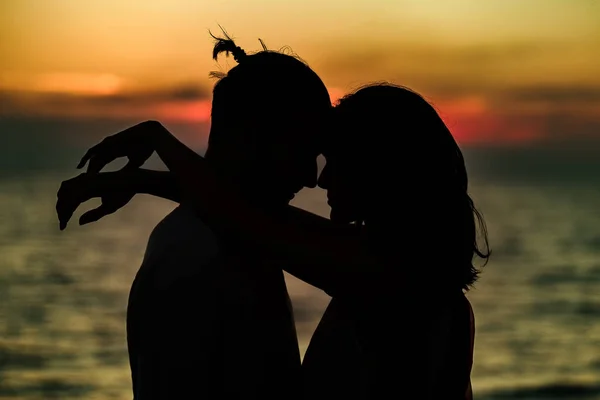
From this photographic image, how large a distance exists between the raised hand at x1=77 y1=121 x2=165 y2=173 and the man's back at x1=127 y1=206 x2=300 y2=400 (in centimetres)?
29

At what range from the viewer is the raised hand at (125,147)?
281 centimetres

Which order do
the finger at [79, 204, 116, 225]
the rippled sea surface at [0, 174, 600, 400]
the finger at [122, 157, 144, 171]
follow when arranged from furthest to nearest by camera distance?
the rippled sea surface at [0, 174, 600, 400] < the finger at [122, 157, 144, 171] < the finger at [79, 204, 116, 225]

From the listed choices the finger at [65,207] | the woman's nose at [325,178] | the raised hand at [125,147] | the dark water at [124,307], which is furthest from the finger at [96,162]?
the dark water at [124,307]

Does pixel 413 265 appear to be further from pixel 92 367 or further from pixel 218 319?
pixel 92 367

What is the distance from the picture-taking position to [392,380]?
2.70m

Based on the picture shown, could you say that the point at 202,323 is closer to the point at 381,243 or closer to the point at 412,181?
the point at 381,243

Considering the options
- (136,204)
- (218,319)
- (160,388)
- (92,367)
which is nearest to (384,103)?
(218,319)

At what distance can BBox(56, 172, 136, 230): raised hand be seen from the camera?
9.10 feet

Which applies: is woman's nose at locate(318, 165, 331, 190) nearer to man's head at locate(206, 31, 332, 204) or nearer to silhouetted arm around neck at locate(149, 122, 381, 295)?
man's head at locate(206, 31, 332, 204)

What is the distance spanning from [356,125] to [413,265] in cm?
40

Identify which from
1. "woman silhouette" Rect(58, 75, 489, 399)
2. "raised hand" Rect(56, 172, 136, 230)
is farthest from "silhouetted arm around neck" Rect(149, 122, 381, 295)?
"raised hand" Rect(56, 172, 136, 230)

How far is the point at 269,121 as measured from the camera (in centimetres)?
281

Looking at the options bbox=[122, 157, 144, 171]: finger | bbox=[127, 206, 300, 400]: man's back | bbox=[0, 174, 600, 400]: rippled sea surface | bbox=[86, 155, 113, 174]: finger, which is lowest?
bbox=[127, 206, 300, 400]: man's back

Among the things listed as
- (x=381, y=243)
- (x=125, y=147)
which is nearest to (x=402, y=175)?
(x=381, y=243)
